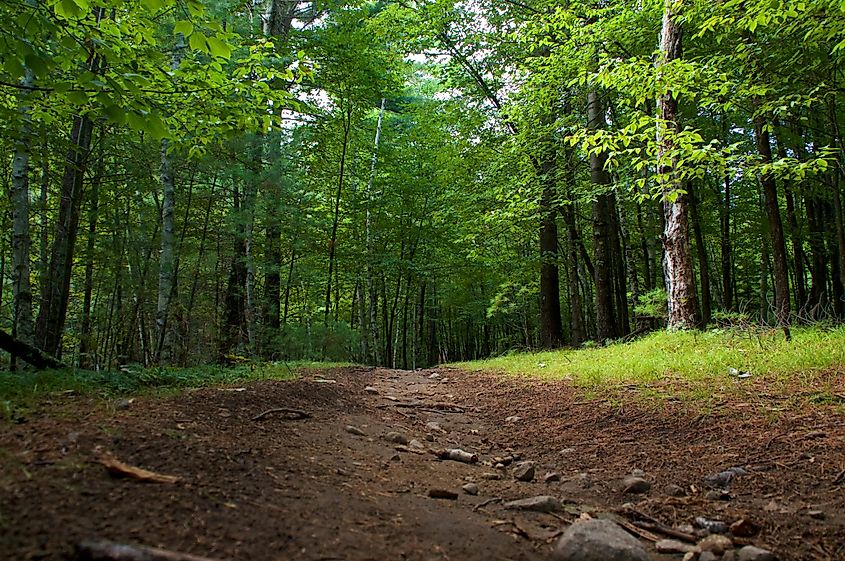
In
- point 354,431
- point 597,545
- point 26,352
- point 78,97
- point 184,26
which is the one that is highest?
point 184,26

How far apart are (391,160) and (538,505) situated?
1608 centimetres

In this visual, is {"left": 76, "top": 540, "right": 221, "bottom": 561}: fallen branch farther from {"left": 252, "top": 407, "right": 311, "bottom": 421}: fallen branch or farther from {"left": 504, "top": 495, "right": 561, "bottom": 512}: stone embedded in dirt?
{"left": 252, "top": 407, "right": 311, "bottom": 421}: fallen branch

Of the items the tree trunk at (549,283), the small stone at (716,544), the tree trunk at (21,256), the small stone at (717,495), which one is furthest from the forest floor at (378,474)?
the tree trunk at (549,283)

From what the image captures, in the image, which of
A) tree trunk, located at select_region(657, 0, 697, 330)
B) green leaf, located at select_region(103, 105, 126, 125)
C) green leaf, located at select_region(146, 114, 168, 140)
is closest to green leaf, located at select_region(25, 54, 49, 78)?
green leaf, located at select_region(103, 105, 126, 125)

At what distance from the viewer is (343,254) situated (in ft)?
46.9

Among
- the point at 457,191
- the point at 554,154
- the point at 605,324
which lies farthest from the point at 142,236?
the point at 605,324

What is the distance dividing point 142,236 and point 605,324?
11251 mm

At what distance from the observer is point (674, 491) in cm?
279

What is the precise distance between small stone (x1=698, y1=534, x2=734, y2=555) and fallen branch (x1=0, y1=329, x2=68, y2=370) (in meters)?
4.45

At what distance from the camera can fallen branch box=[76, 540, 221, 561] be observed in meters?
1.15

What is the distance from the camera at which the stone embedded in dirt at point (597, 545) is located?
1840 millimetres

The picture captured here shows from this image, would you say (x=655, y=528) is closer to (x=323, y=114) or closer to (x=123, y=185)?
(x=123, y=185)

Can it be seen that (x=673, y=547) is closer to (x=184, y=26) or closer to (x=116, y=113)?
(x=184, y=26)

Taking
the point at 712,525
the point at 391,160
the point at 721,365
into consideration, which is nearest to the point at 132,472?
the point at 712,525
